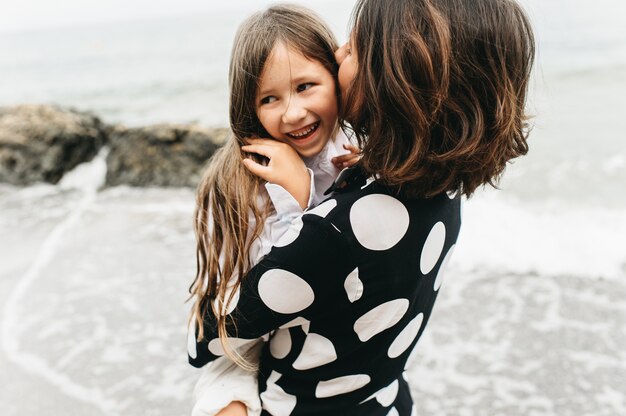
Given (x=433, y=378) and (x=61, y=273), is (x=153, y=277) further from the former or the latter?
(x=433, y=378)

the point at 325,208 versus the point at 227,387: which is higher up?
the point at 325,208

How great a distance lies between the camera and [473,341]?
151 inches

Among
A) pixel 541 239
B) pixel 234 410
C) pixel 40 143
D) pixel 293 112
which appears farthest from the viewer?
pixel 40 143

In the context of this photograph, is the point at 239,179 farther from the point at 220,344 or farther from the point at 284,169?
the point at 220,344

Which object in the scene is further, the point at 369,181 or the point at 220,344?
the point at 220,344

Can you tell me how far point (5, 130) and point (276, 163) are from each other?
724 centimetres

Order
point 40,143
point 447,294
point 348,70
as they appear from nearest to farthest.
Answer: point 348,70
point 447,294
point 40,143

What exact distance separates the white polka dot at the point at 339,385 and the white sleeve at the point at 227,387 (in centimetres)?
19

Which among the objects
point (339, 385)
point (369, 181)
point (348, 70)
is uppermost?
point (348, 70)

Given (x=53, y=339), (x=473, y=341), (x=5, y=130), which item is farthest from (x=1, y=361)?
(x=5, y=130)

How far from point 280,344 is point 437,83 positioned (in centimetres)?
75

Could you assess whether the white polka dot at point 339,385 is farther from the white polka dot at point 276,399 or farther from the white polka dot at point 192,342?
the white polka dot at point 192,342

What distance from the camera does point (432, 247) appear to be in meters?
1.36

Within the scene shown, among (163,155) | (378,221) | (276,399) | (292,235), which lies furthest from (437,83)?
(163,155)
